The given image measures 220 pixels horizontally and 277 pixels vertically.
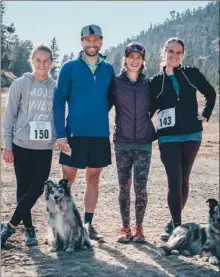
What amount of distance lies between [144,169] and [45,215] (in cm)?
211

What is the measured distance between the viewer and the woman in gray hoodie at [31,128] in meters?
5.12

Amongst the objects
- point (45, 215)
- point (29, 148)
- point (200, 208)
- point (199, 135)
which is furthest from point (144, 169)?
point (200, 208)

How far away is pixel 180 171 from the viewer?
213 inches

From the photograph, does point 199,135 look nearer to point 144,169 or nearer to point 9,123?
point 144,169

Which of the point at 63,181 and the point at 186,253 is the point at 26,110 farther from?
the point at 186,253

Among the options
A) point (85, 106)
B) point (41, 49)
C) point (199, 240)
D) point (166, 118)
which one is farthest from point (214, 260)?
point (41, 49)

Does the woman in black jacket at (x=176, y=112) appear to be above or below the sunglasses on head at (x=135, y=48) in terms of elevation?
below

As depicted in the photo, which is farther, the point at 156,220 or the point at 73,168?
the point at 156,220

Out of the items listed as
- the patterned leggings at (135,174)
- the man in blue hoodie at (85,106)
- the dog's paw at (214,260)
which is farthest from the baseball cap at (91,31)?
the dog's paw at (214,260)

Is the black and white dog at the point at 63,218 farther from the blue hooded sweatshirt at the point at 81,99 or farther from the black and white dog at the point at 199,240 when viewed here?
the black and white dog at the point at 199,240

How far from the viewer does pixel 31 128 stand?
16.8 feet

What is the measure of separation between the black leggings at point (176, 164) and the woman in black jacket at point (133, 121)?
9.1 inches

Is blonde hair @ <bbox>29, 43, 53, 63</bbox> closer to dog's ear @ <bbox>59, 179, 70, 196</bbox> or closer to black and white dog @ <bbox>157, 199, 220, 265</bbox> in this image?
dog's ear @ <bbox>59, 179, 70, 196</bbox>

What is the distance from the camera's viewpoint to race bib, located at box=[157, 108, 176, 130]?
5348mm
